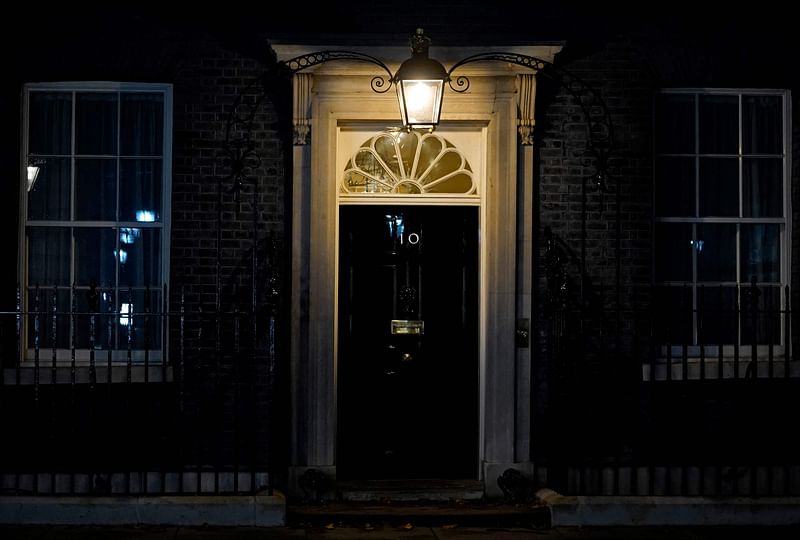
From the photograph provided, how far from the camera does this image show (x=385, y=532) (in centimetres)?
712

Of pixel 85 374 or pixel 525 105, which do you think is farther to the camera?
pixel 525 105

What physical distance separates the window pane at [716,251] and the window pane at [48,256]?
5.26 metres

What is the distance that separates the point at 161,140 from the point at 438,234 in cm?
239

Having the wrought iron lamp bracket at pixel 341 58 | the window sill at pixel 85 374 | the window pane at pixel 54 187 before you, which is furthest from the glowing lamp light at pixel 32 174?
the wrought iron lamp bracket at pixel 341 58

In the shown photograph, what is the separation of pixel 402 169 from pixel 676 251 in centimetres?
243

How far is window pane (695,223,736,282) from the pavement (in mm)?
2152

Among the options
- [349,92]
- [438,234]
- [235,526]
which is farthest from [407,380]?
[349,92]

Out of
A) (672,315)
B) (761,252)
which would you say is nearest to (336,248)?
(672,315)

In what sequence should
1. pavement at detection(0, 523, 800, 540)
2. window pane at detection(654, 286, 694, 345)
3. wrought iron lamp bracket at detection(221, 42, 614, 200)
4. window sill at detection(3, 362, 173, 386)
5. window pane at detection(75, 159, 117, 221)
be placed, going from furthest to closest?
window pane at detection(654, 286, 694, 345) < window pane at detection(75, 159, 117, 221) < window sill at detection(3, 362, 173, 386) < wrought iron lamp bracket at detection(221, 42, 614, 200) < pavement at detection(0, 523, 800, 540)

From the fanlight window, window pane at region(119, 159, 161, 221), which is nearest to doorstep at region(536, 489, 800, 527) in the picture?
the fanlight window

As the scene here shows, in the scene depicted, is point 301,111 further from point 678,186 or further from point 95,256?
point 678,186

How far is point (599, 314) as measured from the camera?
7844 mm

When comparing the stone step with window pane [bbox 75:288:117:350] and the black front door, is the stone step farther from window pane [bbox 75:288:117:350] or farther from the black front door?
window pane [bbox 75:288:117:350]

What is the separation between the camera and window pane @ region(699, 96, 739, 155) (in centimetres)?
834
